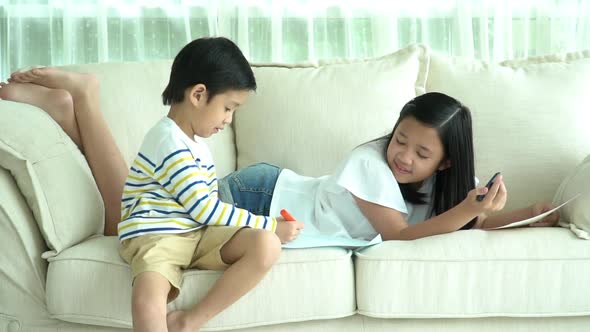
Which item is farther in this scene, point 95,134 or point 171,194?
point 95,134

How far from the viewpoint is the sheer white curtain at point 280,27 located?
333 centimetres

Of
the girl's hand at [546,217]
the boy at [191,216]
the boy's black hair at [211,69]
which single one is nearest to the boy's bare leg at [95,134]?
the boy at [191,216]

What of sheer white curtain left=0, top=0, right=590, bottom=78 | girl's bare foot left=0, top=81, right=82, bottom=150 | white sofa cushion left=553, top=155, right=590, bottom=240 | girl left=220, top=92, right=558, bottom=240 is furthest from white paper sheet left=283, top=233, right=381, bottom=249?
sheer white curtain left=0, top=0, right=590, bottom=78

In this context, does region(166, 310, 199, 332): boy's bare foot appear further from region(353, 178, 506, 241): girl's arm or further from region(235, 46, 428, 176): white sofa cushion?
region(235, 46, 428, 176): white sofa cushion

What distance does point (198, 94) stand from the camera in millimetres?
1990

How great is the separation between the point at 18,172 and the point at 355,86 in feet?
3.60

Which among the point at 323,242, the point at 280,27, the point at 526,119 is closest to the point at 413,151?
the point at 323,242

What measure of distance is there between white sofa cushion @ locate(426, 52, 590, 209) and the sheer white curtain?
806 mm

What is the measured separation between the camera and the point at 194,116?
2.00 metres

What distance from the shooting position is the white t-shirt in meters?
2.20

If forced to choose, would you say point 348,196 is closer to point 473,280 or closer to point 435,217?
point 435,217

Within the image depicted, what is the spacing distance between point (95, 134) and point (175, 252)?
0.58 m

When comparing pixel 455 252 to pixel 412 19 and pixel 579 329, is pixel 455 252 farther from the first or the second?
pixel 412 19

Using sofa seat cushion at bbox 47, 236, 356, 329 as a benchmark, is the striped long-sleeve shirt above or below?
above
